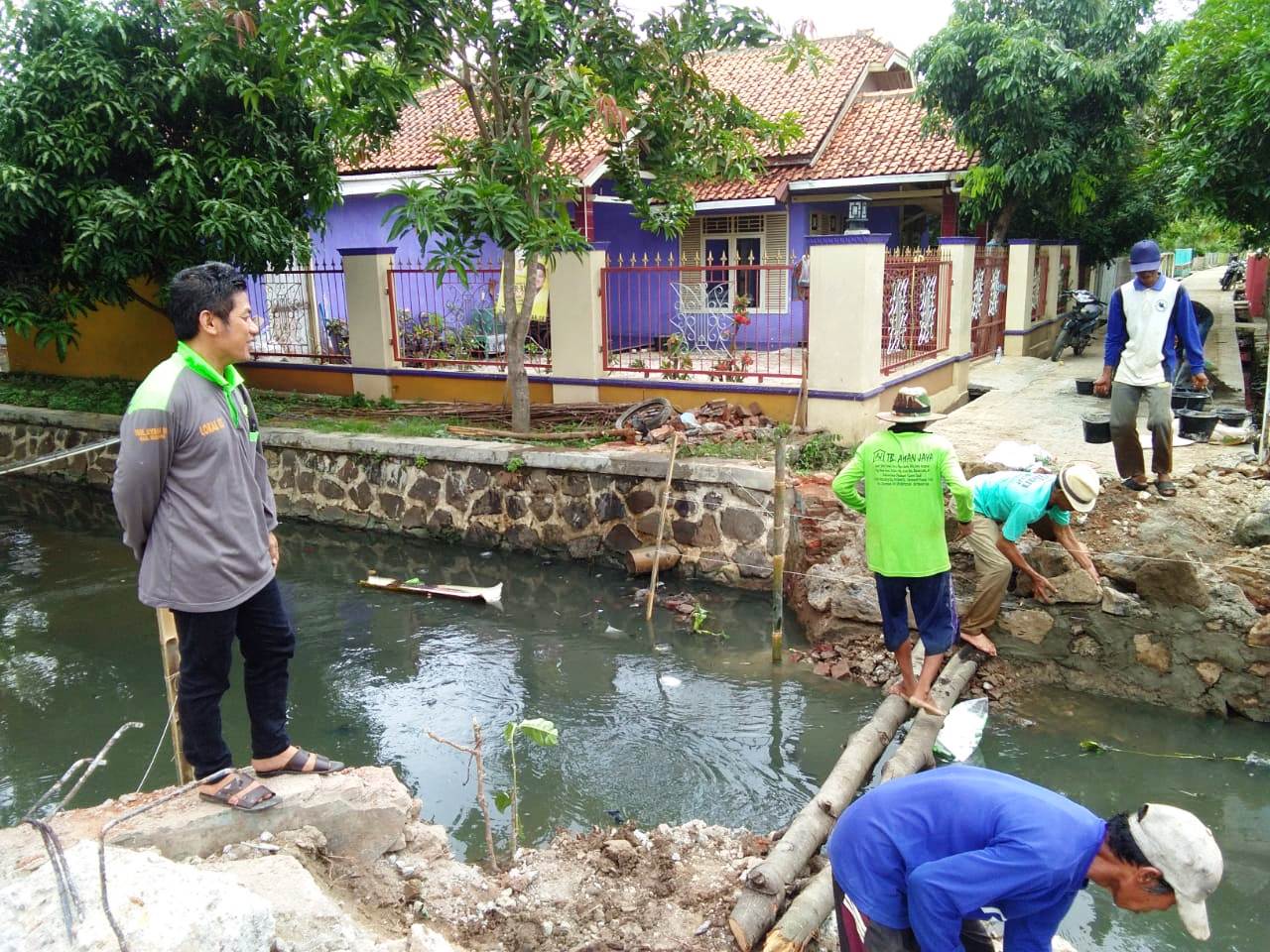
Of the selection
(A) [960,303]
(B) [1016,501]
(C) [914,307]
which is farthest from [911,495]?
(A) [960,303]

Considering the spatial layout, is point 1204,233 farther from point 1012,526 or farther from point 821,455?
Answer: point 1012,526

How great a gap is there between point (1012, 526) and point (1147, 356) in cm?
209

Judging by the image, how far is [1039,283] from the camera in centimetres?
1725

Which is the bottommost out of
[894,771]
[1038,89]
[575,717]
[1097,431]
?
[575,717]

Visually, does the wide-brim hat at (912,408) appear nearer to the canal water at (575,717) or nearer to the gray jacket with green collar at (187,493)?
the canal water at (575,717)

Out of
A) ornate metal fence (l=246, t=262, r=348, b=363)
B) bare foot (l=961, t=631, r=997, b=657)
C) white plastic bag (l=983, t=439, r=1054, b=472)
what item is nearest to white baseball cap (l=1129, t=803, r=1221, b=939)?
bare foot (l=961, t=631, r=997, b=657)

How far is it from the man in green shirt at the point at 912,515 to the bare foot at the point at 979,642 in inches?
39.1

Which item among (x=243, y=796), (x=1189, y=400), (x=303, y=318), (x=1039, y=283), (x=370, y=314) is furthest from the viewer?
(x=1039, y=283)

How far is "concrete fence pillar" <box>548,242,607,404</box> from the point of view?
10883mm

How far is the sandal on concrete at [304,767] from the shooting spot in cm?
379

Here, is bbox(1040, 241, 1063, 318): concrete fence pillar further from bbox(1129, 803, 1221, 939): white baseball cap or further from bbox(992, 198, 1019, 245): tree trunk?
bbox(1129, 803, 1221, 939): white baseball cap

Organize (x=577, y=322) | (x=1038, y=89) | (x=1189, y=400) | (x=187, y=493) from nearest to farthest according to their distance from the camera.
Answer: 1. (x=187, y=493)
2. (x=1189, y=400)
3. (x=577, y=322)
4. (x=1038, y=89)

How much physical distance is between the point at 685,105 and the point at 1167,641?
7292mm

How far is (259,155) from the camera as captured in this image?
1109 cm
